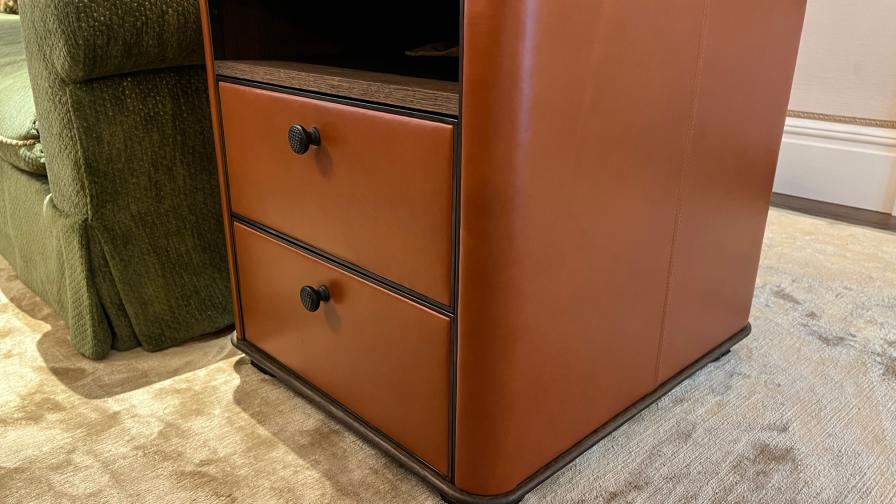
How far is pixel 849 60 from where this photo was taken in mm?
1745

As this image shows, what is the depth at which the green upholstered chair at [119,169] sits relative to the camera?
0.87 m

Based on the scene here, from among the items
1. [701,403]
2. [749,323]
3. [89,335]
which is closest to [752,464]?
[701,403]

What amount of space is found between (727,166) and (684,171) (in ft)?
0.35

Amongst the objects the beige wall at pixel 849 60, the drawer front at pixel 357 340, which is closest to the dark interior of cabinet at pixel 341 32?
the drawer front at pixel 357 340

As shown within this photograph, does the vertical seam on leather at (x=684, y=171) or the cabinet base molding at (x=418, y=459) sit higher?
the vertical seam on leather at (x=684, y=171)

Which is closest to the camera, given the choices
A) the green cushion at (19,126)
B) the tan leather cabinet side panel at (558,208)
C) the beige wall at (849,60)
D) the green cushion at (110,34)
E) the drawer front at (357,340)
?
the tan leather cabinet side panel at (558,208)

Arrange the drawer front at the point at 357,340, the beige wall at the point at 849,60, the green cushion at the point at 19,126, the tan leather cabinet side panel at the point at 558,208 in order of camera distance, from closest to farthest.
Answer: the tan leather cabinet side panel at the point at 558,208, the drawer front at the point at 357,340, the green cushion at the point at 19,126, the beige wall at the point at 849,60

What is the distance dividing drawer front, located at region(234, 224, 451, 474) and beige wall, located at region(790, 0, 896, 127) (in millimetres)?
1602

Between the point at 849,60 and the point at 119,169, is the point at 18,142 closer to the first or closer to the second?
the point at 119,169

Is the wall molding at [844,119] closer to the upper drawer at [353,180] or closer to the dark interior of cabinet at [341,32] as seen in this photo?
the dark interior of cabinet at [341,32]

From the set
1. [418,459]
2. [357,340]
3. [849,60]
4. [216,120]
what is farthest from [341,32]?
[849,60]

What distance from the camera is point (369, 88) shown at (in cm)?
65

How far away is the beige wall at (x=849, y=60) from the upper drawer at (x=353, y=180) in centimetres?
160

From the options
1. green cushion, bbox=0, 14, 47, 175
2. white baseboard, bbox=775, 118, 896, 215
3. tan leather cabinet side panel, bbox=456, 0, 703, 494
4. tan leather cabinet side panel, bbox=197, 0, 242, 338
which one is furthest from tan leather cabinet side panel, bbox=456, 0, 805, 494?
white baseboard, bbox=775, 118, 896, 215
